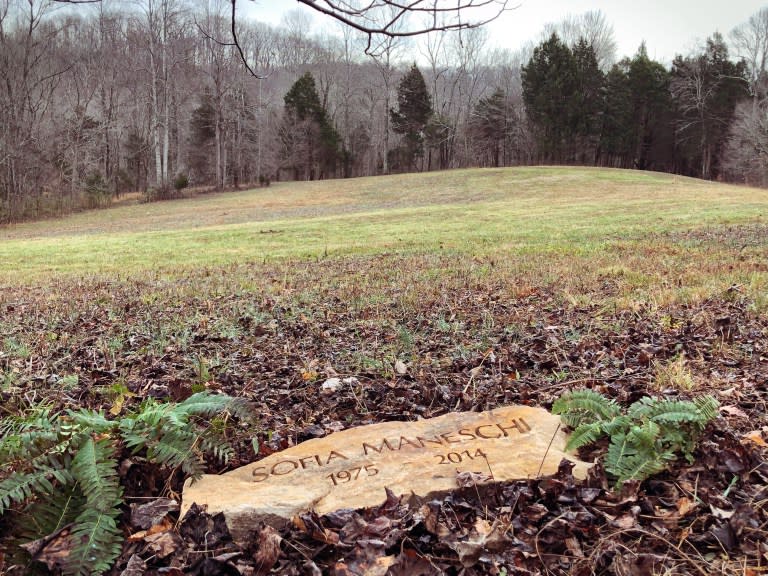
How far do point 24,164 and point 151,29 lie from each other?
12194 mm

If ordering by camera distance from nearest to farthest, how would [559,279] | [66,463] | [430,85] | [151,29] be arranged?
1. [66,463]
2. [559,279]
3. [151,29]
4. [430,85]

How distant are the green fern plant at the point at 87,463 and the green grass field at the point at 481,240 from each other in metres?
4.64

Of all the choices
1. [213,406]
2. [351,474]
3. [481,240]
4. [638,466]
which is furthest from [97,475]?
[481,240]

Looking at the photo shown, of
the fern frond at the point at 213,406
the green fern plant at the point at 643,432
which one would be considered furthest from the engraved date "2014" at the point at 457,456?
the fern frond at the point at 213,406

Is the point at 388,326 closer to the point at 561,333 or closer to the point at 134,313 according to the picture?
the point at 561,333

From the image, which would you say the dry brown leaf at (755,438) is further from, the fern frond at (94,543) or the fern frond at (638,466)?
the fern frond at (94,543)

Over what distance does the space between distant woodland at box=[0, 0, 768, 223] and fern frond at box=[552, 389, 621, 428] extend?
106 feet

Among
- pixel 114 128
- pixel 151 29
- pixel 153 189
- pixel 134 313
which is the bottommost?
pixel 134 313

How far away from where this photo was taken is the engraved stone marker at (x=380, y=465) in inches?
88.0

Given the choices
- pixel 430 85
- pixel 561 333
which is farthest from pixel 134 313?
pixel 430 85

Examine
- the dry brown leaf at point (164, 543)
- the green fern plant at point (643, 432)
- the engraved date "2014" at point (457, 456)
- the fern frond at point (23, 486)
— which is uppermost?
the green fern plant at point (643, 432)

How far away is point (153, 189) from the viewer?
3784cm

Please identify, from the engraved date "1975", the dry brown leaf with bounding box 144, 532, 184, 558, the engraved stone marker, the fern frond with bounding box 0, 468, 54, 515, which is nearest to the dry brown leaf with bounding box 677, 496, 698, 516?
the engraved stone marker

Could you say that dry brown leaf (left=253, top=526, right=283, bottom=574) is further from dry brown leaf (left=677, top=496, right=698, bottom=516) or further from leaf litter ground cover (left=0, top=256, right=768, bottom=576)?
dry brown leaf (left=677, top=496, right=698, bottom=516)
